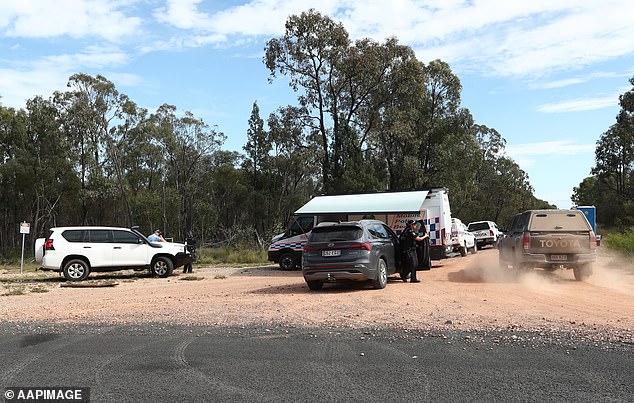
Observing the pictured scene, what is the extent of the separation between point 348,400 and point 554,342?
348cm

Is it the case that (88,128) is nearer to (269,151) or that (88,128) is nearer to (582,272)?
(269,151)

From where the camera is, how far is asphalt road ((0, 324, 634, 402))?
5.31 m

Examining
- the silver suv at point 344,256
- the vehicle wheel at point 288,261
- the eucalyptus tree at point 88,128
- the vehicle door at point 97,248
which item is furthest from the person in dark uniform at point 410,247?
the eucalyptus tree at point 88,128

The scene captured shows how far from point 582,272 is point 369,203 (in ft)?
27.6

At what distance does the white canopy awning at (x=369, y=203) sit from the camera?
19828 mm

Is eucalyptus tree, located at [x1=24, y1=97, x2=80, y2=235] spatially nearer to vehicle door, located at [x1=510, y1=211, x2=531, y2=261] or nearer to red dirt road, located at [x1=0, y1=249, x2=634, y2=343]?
red dirt road, located at [x1=0, y1=249, x2=634, y2=343]

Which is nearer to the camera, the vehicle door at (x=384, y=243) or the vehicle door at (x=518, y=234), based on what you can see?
the vehicle door at (x=384, y=243)

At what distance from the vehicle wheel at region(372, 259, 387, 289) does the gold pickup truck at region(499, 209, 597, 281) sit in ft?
12.1

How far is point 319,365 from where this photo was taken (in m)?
6.38

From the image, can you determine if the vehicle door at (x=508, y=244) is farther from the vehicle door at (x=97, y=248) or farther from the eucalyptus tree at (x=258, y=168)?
the eucalyptus tree at (x=258, y=168)

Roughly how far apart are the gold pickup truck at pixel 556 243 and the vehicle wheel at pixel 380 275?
3700 mm

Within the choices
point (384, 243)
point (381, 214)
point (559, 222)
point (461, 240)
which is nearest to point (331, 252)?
point (384, 243)

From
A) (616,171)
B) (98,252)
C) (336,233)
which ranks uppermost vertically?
(616,171)

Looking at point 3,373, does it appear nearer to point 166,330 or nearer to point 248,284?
point 166,330
